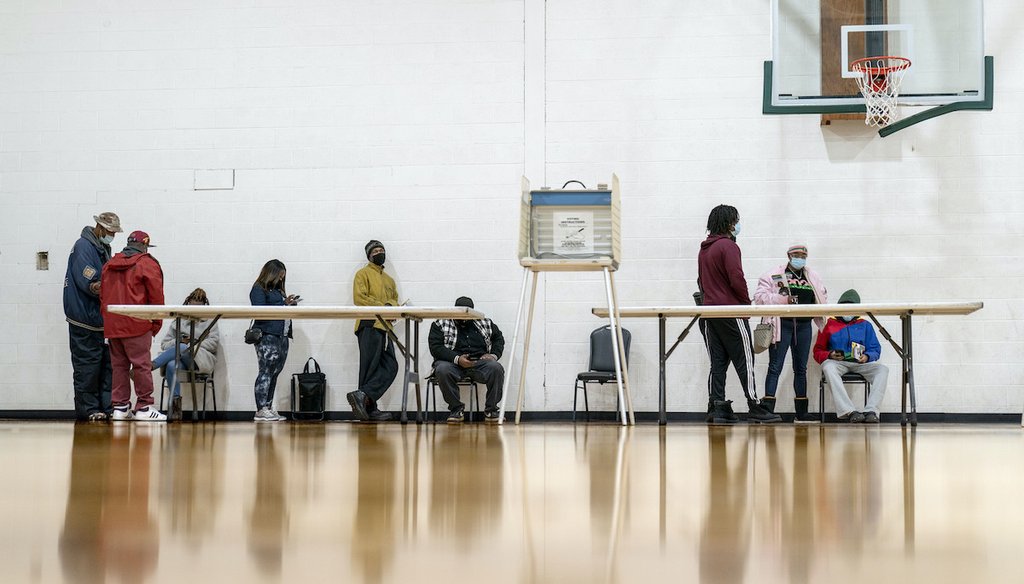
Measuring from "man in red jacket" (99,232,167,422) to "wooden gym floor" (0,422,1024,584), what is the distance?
3.47 metres

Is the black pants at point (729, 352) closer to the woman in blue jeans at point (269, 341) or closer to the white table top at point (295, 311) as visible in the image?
the white table top at point (295, 311)

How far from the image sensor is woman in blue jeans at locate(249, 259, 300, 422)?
7.34 metres

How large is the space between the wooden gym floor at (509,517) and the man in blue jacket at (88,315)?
156 inches

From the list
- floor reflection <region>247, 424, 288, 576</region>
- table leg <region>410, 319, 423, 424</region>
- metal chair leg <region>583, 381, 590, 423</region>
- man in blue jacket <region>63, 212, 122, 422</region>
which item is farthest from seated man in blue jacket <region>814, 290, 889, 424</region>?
man in blue jacket <region>63, 212, 122, 422</region>

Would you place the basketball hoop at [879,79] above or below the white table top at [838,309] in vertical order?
above

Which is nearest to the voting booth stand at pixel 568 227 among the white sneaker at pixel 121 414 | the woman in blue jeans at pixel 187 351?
the white sneaker at pixel 121 414

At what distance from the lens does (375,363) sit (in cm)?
736

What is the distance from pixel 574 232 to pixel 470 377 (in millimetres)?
2310

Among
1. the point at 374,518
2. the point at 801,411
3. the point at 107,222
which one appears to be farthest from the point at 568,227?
the point at 374,518

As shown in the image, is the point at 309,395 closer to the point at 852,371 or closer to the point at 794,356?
the point at 794,356

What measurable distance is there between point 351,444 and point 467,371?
3562 millimetres

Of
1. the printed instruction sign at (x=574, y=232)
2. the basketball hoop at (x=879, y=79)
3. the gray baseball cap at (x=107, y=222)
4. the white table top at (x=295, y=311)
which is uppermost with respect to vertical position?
the basketball hoop at (x=879, y=79)

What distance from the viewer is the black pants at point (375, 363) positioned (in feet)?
24.1

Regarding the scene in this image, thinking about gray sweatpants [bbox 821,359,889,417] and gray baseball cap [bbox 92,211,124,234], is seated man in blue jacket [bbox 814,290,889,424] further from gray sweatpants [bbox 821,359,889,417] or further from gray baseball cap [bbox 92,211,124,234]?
gray baseball cap [bbox 92,211,124,234]
